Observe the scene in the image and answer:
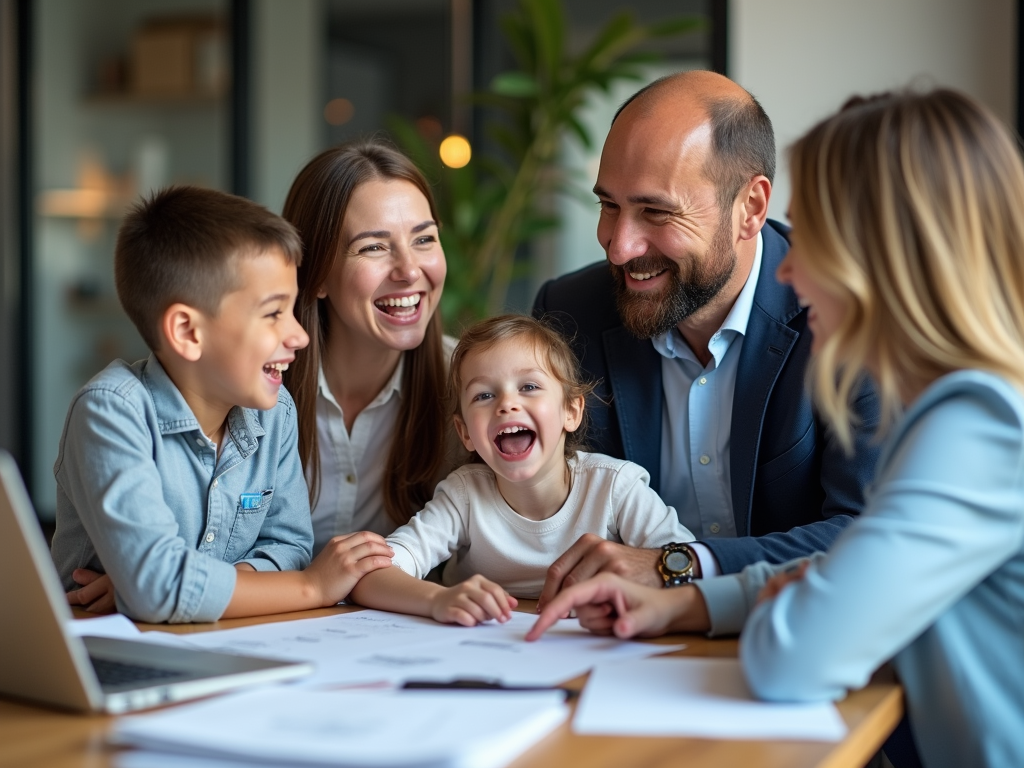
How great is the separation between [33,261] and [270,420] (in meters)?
4.62

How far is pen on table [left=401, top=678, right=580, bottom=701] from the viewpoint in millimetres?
1083

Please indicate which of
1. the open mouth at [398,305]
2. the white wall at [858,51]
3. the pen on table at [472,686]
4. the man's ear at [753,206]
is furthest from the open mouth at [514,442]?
the white wall at [858,51]

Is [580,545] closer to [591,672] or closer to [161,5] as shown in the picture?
[591,672]

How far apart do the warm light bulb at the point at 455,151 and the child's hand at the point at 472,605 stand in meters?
4.24

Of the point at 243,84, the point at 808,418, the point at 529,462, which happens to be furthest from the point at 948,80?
the point at 243,84

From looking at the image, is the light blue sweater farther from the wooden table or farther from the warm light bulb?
the warm light bulb

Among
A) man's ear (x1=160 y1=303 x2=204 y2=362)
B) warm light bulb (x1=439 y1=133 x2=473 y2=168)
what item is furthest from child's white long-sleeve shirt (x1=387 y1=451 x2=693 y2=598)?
warm light bulb (x1=439 y1=133 x2=473 y2=168)

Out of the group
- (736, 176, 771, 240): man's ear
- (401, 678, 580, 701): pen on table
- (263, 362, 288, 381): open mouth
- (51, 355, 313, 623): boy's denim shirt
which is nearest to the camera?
(401, 678, 580, 701): pen on table

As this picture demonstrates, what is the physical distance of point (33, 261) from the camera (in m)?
5.83

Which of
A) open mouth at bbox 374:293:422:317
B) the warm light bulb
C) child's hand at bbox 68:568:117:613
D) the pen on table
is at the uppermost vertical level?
the warm light bulb

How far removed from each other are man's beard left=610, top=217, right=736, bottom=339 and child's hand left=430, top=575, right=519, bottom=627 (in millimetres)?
753

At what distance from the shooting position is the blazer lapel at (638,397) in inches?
81.8

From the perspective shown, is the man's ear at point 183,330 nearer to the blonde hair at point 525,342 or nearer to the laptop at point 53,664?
the blonde hair at point 525,342

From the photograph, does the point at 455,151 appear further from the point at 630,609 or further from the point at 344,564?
the point at 630,609
